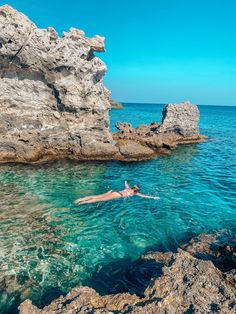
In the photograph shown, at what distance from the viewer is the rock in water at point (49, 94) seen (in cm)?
2170

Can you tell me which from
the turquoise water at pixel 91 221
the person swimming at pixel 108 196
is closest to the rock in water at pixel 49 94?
the turquoise water at pixel 91 221

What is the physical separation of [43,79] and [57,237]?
15.9 metres

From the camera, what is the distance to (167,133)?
38.1m

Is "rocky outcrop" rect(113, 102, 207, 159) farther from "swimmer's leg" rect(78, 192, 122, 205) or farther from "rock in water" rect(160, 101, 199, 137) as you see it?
"swimmer's leg" rect(78, 192, 122, 205)

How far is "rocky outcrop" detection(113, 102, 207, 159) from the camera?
30916mm

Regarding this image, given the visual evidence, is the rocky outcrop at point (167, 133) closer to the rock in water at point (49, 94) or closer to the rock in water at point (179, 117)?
the rock in water at point (179, 117)

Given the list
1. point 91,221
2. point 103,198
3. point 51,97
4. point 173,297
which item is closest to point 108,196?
point 103,198

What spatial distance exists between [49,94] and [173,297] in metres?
21.6

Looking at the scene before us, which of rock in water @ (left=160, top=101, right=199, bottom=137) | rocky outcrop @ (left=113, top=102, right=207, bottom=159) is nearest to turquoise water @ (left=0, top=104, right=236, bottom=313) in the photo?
rocky outcrop @ (left=113, top=102, right=207, bottom=159)

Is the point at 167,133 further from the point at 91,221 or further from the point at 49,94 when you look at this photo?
the point at 91,221

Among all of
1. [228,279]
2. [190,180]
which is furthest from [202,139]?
[228,279]

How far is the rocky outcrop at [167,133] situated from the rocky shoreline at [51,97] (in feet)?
7.25

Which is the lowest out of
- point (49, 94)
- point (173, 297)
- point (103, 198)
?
point (103, 198)

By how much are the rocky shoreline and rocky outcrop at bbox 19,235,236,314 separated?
18711 mm
